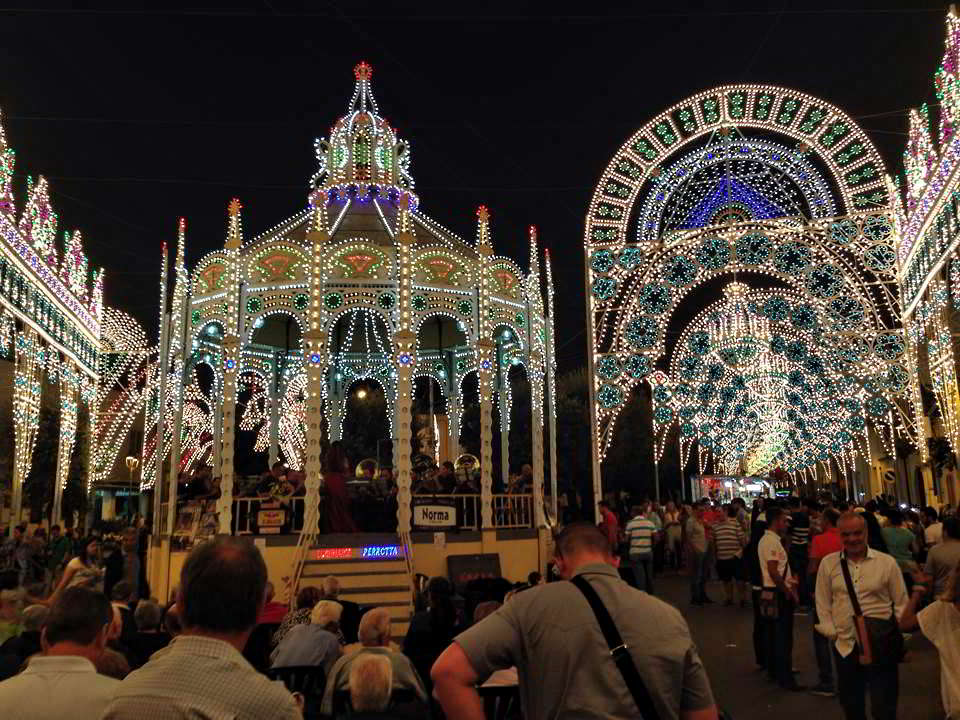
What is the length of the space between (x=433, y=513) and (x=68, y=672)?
13899 mm

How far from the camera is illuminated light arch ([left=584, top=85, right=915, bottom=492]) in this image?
854 inches

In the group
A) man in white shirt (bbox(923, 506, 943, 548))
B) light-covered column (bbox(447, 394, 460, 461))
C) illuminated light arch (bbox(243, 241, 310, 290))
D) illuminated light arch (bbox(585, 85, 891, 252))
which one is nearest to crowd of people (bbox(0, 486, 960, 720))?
man in white shirt (bbox(923, 506, 943, 548))

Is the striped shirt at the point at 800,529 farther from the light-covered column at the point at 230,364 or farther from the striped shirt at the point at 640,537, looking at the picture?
the light-covered column at the point at 230,364

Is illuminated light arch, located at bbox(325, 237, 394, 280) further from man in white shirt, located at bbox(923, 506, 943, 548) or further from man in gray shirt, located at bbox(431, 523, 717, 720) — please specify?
man in gray shirt, located at bbox(431, 523, 717, 720)

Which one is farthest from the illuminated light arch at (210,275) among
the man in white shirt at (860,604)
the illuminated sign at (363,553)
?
the man in white shirt at (860,604)

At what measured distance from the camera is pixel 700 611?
16.1 meters

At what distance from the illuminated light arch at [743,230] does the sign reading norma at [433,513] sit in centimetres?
548

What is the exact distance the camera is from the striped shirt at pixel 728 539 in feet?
54.3

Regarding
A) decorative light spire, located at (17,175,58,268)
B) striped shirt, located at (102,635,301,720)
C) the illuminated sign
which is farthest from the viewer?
decorative light spire, located at (17,175,58,268)

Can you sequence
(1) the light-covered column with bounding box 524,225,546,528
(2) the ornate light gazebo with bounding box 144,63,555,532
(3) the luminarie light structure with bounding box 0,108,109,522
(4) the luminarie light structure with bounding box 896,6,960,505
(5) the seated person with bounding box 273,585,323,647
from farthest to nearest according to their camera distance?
(3) the luminarie light structure with bounding box 0,108,109,522
(4) the luminarie light structure with bounding box 896,6,960,505
(1) the light-covered column with bounding box 524,225,546,528
(2) the ornate light gazebo with bounding box 144,63,555,532
(5) the seated person with bounding box 273,585,323,647

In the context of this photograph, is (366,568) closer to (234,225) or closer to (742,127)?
(234,225)

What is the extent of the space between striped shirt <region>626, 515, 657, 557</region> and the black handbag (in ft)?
34.1

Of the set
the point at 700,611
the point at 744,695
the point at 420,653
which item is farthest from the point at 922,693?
the point at 700,611

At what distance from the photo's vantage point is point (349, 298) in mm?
18562
